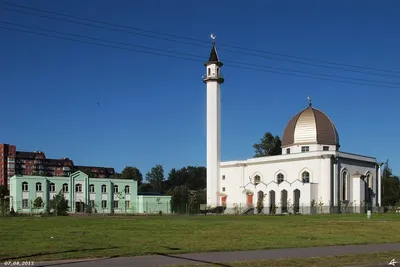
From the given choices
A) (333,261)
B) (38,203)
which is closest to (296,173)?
(38,203)

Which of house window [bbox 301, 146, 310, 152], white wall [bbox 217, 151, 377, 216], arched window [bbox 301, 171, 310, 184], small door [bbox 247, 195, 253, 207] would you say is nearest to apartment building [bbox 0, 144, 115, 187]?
white wall [bbox 217, 151, 377, 216]

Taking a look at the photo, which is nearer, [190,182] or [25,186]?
[25,186]

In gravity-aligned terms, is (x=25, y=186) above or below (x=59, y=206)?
above

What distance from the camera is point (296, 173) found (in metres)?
77.7

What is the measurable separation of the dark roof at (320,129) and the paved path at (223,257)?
60596 millimetres

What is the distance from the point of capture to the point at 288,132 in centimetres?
8325

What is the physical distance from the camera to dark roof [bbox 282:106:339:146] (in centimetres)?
7962

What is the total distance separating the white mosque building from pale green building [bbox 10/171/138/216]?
17405 millimetres

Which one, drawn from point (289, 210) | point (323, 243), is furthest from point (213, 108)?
point (323, 243)

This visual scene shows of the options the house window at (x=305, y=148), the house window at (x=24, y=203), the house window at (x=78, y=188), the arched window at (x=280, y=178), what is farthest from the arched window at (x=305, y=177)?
the house window at (x=24, y=203)

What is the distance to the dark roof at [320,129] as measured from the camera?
7962 centimetres

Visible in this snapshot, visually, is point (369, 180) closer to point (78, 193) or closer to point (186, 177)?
point (78, 193)

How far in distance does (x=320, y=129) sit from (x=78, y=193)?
4177 centimetres

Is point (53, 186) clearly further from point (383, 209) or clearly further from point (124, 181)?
point (383, 209)
